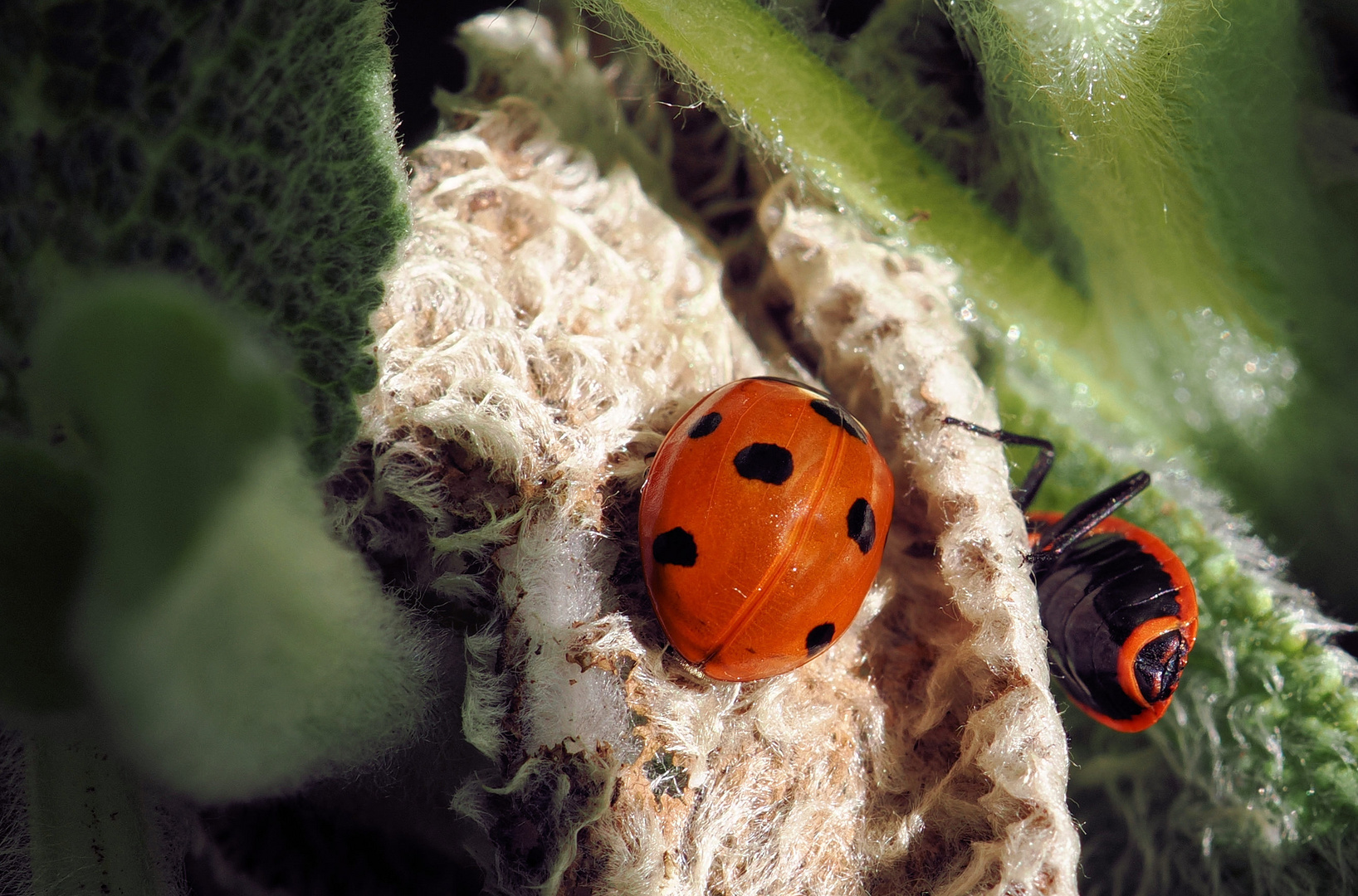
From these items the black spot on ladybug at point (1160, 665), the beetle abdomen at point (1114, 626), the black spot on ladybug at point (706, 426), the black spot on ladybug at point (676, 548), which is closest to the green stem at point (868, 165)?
the beetle abdomen at point (1114, 626)

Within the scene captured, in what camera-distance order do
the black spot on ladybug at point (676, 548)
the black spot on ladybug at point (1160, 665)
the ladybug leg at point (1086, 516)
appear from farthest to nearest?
the ladybug leg at point (1086, 516) → the black spot on ladybug at point (1160, 665) → the black spot on ladybug at point (676, 548)

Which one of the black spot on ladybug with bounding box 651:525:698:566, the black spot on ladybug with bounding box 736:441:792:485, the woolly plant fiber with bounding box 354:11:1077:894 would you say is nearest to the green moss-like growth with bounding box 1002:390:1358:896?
the woolly plant fiber with bounding box 354:11:1077:894

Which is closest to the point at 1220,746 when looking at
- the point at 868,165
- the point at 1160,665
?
the point at 1160,665

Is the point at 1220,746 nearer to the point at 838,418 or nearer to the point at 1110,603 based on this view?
the point at 1110,603

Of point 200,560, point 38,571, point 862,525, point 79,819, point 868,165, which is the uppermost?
point 868,165

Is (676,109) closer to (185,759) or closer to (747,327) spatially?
(747,327)

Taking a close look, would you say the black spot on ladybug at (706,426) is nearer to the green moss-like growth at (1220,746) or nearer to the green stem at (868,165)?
the green stem at (868,165)
